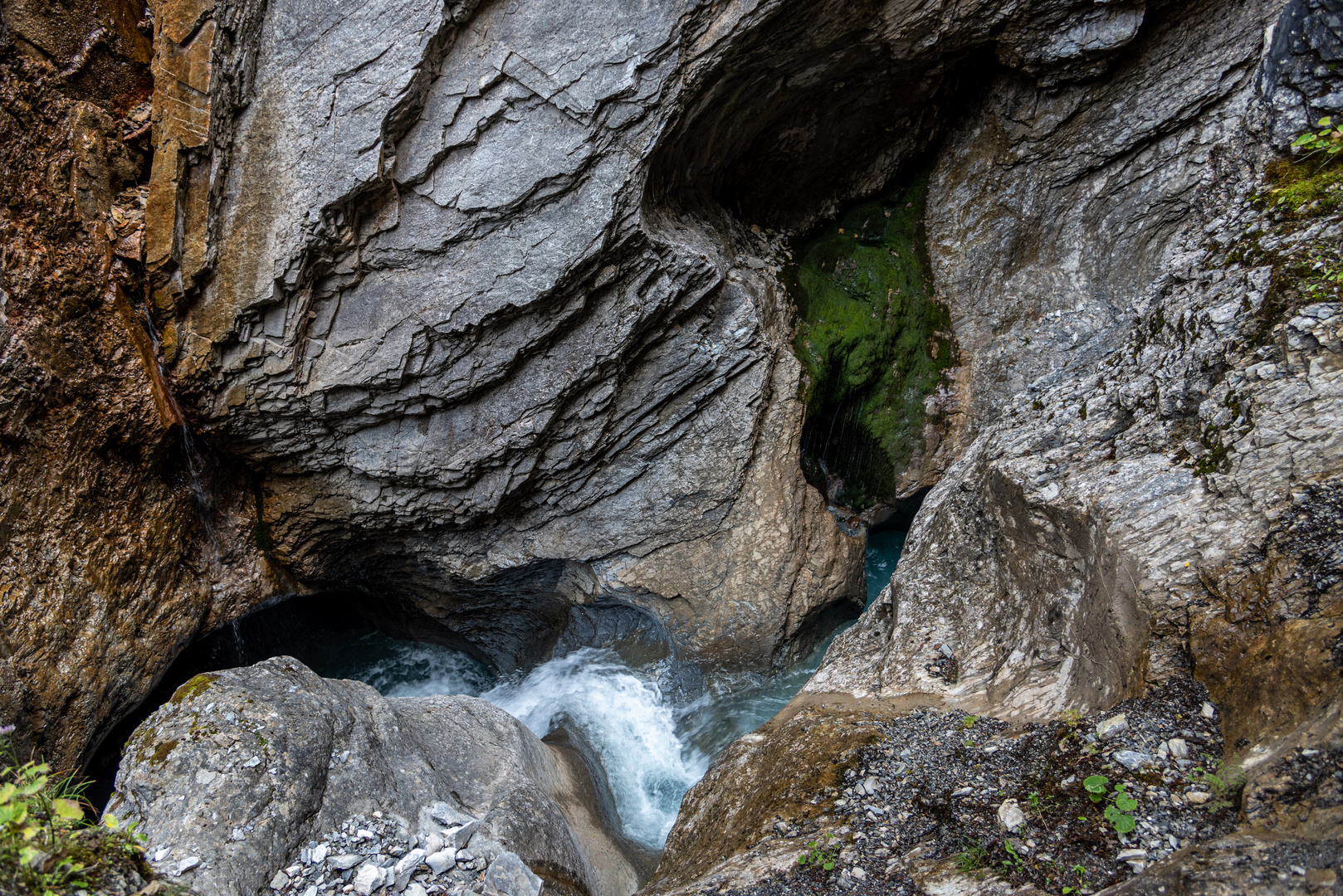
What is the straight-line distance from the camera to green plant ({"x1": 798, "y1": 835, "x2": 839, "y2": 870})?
139 inches

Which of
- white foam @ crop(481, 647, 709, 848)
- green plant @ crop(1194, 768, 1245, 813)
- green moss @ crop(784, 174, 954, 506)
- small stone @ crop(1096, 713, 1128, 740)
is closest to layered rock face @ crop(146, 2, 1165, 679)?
green moss @ crop(784, 174, 954, 506)

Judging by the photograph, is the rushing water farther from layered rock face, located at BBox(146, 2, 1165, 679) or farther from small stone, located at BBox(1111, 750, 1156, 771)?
→ small stone, located at BBox(1111, 750, 1156, 771)

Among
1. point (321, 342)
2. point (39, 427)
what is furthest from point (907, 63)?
point (39, 427)

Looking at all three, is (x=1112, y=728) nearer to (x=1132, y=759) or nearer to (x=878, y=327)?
(x=1132, y=759)

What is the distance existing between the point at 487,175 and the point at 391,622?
7084 mm

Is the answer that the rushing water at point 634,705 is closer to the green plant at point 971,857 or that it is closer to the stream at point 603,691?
the stream at point 603,691

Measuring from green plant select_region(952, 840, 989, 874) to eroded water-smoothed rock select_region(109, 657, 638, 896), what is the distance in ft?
8.06

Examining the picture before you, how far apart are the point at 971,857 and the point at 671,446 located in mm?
5382

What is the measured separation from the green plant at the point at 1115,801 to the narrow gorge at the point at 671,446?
27mm

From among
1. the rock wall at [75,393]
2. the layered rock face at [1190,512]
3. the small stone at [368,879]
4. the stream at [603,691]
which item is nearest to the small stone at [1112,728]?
the layered rock face at [1190,512]

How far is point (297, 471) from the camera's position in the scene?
7.41 m

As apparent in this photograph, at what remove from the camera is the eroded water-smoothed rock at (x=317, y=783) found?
375 cm

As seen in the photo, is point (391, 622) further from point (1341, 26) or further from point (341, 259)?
point (1341, 26)

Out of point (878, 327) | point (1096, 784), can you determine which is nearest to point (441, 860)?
point (1096, 784)
